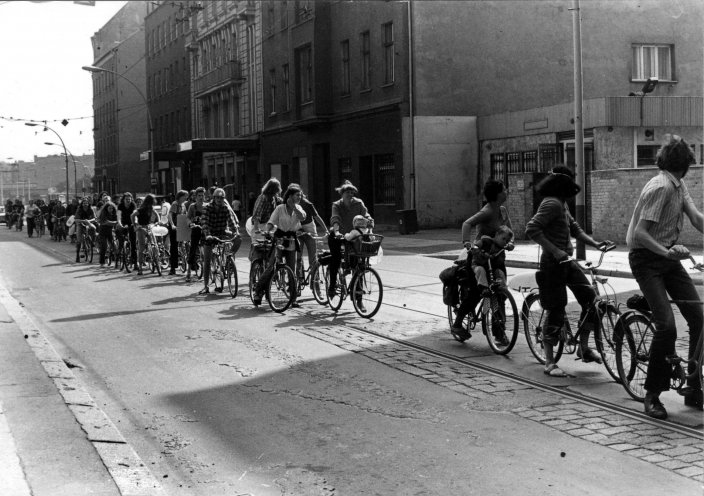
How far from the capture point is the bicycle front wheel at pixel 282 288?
44.2ft

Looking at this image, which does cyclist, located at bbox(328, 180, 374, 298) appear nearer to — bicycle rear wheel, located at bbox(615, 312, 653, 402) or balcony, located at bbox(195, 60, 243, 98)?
bicycle rear wheel, located at bbox(615, 312, 653, 402)

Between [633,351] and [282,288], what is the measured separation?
7.16 metres

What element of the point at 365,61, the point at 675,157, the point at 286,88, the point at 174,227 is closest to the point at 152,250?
the point at 174,227

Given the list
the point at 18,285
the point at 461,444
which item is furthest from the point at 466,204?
the point at 461,444

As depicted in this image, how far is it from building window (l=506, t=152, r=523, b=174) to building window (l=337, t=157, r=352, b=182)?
8.80 metres

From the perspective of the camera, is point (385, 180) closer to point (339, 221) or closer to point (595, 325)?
point (339, 221)

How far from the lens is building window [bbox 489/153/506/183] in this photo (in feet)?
109

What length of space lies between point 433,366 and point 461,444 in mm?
2678

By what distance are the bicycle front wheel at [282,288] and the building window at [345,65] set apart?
2712 centimetres

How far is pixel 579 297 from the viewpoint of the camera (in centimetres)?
805

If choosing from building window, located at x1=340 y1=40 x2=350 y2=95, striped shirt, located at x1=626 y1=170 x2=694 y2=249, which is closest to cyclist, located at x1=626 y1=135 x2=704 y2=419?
striped shirt, located at x1=626 y1=170 x2=694 y2=249

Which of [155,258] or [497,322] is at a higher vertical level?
[155,258]

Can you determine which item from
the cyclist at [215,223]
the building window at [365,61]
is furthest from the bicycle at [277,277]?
the building window at [365,61]

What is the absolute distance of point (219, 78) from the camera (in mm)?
55250
